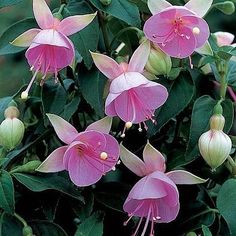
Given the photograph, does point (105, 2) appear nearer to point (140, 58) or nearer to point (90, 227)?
point (140, 58)

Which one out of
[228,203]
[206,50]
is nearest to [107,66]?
[206,50]

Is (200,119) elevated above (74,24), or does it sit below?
below

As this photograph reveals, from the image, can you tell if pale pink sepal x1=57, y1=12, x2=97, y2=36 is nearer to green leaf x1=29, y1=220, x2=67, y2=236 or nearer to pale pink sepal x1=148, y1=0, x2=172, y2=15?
pale pink sepal x1=148, y1=0, x2=172, y2=15

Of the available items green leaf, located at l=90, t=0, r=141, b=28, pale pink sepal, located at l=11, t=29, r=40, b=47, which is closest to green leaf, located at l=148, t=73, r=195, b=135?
green leaf, located at l=90, t=0, r=141, b=28

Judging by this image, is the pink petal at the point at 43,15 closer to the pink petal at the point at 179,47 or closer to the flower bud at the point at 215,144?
the pink petal at the point at 179,47

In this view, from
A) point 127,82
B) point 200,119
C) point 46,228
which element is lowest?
point 46,228

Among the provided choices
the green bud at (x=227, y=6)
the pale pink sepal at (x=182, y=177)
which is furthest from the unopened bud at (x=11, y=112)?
the green bud at (x=227, y=6)
